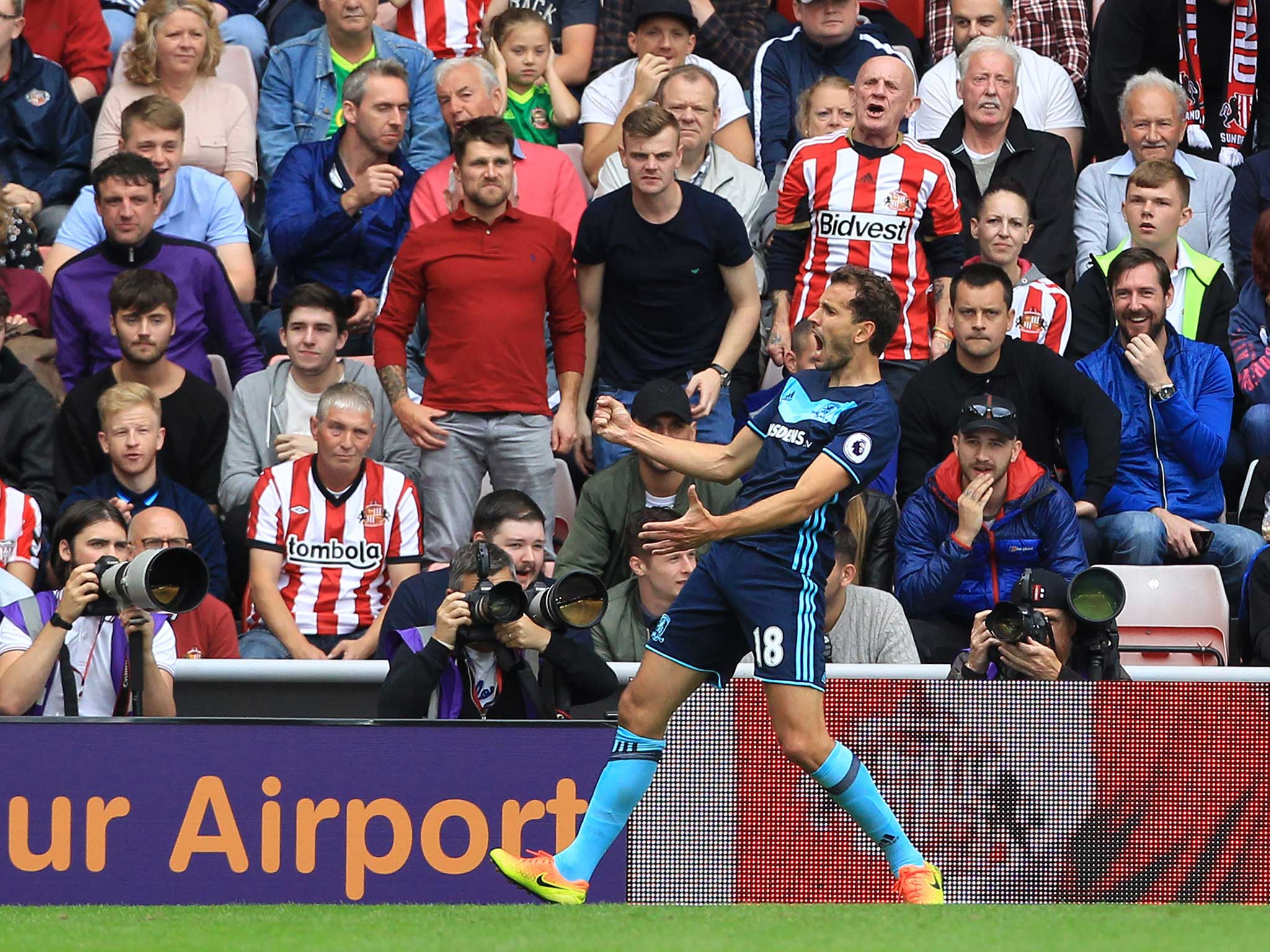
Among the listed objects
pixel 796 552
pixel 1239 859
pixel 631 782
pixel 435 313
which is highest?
pixel 435 313

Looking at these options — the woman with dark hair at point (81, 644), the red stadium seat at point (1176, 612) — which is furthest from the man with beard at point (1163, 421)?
the woman with dark hair at point (81, 644)

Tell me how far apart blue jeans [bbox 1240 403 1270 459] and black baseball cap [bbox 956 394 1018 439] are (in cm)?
171

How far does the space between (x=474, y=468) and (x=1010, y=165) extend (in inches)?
135

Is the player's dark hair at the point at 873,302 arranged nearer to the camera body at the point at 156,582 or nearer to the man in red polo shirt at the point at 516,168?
the camera body at the point at 156,582

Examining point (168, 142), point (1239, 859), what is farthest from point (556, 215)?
point (1239, 859)

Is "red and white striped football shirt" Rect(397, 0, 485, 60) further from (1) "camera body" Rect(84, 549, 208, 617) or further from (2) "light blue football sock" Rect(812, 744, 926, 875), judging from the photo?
(2) "light blue football sock" Rect(812, 744, 926, 875)

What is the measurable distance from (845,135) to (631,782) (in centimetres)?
457

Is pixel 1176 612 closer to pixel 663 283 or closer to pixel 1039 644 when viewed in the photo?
pixel 1039 644

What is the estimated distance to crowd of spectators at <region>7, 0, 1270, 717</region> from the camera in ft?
25.8

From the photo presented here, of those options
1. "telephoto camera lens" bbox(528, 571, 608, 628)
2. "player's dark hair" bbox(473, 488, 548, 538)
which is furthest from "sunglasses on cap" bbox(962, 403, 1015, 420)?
"telephoto camera lens" bbox(528, 571, 608, 628)

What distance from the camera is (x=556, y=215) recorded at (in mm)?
9750

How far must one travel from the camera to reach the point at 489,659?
6832 millimetres

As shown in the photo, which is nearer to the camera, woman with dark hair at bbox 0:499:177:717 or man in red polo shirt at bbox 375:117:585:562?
woman with dark hair at bbox 0:499:177:717

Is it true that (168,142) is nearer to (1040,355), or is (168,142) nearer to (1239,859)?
(1040,355)
